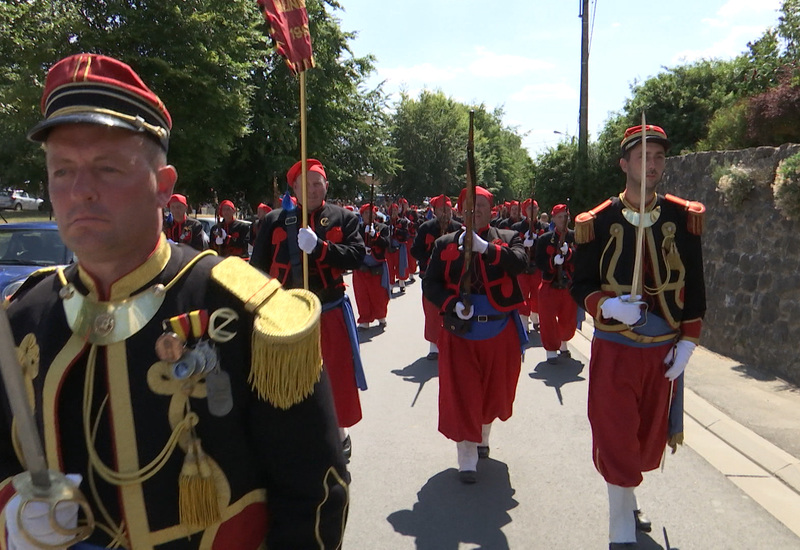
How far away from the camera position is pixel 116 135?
1.56 m

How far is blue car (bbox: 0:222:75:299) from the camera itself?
311 inches

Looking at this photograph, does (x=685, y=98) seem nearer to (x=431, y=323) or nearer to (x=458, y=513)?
(x=431, y=323)

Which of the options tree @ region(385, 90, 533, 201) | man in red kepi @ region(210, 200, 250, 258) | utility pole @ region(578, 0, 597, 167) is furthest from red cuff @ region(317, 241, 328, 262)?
tree @ region(385, 90, 533, 201)

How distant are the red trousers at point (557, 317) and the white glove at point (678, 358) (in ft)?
15.6

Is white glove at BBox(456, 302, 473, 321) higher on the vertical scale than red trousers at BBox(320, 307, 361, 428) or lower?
higher

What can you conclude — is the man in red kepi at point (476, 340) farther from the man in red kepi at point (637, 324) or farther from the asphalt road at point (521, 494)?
the man in red kepi at point (637, 324)

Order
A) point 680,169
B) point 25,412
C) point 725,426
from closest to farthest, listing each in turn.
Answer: point 25,412
point 725,426
point 680,169

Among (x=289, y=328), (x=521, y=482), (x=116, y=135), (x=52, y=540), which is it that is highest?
(x=116, y=135)

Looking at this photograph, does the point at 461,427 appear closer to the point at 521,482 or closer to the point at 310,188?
the point at 521,482

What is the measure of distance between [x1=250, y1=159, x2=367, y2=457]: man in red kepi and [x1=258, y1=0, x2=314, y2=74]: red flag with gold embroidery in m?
1.77

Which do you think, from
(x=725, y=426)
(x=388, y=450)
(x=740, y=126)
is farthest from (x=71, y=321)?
(x=740, y=126)

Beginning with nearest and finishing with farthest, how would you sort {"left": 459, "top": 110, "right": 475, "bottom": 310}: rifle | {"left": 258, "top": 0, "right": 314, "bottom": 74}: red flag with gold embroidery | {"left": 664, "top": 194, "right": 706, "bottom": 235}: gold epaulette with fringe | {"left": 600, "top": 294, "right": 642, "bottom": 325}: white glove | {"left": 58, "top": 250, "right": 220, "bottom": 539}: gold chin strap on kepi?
1. {"left": 58, "top": 250, "right": 220, "bottom": 539}: gold chin strap on kepi
2. {"left": 258, "top": 0, "right": 314, "bottom": 74}: red flag with gold embroidery
3. {"left": 600, "top": 294, "right": 642, "bottom": 325}: white glove
4. {"left": 664, "top": 194, "right": 706, "bottom": 235}: gold epaulette with fringe
5. {"left": 459, "top": 110, "right": 475, "bottom": 310}: rifle

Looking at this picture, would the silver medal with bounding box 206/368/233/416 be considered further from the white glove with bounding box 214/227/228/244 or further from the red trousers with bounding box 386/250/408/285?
the red trousers with bounding box 386/250/408/285

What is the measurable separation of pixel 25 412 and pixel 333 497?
2.20 feet
